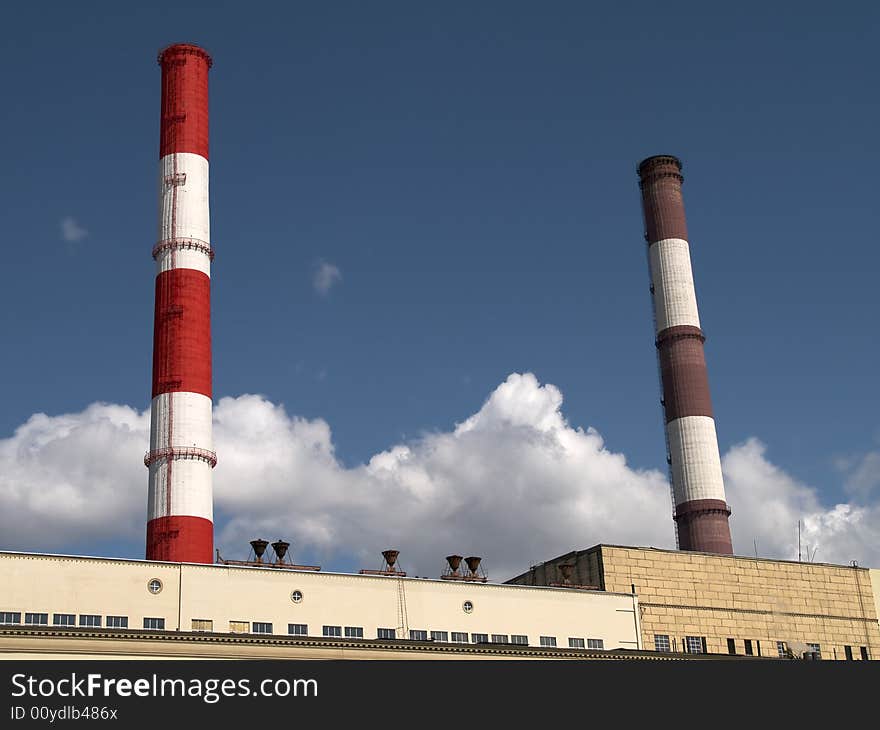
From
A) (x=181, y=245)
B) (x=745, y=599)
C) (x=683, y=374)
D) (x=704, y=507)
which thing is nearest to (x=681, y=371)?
(x=683, y=374)

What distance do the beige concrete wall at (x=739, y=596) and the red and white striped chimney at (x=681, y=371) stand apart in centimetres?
749

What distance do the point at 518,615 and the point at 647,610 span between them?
7.77m

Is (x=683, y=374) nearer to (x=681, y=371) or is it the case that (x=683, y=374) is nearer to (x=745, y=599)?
(x=681, y=371)

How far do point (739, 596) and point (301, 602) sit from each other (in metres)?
23.3

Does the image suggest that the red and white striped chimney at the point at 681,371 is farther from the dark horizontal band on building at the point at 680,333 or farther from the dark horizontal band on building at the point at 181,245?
the dark horizontal band on building at the point at 181,245

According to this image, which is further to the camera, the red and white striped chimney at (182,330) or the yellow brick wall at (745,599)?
the yellow brick wall at (745,599)

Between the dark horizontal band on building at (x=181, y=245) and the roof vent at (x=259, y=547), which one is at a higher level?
the dark horizontal band on building at (x=181, y=245)

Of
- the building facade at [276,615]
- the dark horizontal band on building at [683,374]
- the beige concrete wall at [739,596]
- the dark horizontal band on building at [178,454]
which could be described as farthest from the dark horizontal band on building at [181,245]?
the dark horizontal band on building at [683,374]

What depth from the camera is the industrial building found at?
41.2 m

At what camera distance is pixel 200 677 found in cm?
2270

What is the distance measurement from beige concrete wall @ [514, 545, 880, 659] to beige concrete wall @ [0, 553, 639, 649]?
2.52m

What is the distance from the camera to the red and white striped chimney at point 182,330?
5069cm

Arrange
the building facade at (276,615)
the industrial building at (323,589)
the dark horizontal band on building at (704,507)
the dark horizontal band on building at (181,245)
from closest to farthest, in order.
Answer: the building facade at (276,615) < the industrial building at (323,589) < the dark horizontal band on building at (181,245) < the dark horizontal band on building at (704,507)

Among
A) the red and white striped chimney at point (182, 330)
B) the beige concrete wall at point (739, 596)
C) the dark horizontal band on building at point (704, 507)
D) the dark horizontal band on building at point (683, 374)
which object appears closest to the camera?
the red and white striped chimney at point (182, 330)
